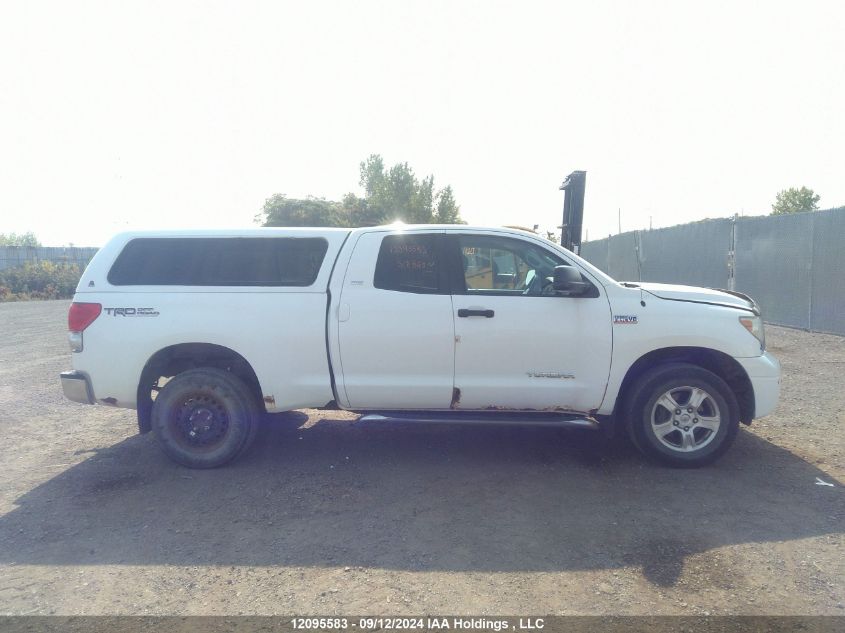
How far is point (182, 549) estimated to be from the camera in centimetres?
375

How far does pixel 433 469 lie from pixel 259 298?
6.62 ft

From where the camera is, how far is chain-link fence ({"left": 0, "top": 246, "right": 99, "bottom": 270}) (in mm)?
34812

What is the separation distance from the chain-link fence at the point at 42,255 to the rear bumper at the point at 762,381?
1545 inches

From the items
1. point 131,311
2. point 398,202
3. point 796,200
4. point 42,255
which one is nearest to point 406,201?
point 398,202

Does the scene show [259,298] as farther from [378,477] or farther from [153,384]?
[378,477]

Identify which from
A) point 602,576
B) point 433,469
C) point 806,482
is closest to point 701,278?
point 806,482

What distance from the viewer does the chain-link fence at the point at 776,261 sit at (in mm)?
10523

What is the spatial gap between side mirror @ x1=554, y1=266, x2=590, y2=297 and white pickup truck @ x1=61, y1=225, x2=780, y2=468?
2 cm

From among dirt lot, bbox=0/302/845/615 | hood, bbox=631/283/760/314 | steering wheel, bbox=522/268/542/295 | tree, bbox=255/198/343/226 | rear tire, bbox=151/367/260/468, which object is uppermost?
tree, bbox=255/198/343/226

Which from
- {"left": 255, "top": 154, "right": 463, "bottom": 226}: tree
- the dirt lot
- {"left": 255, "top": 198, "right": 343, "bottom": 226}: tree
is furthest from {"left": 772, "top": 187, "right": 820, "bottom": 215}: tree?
the dirt lot

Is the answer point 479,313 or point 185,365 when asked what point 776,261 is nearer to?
point 479,313

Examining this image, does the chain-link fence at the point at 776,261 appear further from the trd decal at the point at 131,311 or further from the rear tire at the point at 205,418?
the trd decal at the point at 131,311

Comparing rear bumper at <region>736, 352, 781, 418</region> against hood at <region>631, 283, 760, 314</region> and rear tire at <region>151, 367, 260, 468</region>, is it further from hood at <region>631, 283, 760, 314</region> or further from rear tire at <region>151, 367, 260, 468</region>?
rear tire at <region>151, 367, 260, 468</region>

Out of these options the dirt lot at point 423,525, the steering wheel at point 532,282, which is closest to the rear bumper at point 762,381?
the dirt lot at point 423,525
